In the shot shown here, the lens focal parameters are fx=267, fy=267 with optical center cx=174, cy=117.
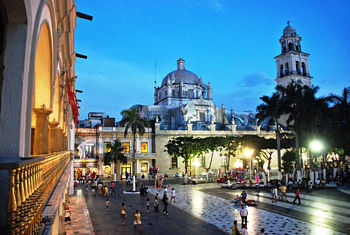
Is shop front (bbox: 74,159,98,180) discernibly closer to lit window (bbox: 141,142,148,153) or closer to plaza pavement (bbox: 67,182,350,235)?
lit window (bbox: 141,142,148,153)

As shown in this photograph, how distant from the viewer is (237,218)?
15.8 meters

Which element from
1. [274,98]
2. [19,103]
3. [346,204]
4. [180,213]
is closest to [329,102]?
[274,98]

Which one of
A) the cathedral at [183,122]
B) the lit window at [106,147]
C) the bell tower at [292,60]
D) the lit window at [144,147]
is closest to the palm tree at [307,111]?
the cathedral at [183,122]

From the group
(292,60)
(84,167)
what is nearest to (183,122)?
(84,167)

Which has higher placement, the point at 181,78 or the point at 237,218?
the point at 181,78

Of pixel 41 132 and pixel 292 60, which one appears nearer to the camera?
pixel 41 132

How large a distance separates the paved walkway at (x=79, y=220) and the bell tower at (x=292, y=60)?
49029 mm

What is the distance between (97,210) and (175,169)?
27.2 m

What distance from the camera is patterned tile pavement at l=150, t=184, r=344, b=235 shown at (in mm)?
13219

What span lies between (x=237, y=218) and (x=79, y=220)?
9375 mm

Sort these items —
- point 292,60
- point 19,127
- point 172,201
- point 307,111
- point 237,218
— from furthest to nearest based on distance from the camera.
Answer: point 292,60 → point 307,111 → point 172,201 → point 237,218 → point 19,127

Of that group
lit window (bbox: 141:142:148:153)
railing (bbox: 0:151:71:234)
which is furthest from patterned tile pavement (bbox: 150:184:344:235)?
lit window (bbox: 141:142:148:153)

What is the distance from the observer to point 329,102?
2950cm

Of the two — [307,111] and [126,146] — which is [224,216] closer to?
[307,111]
